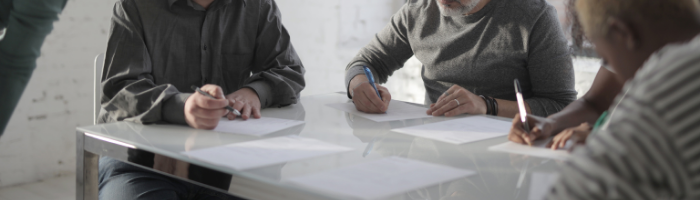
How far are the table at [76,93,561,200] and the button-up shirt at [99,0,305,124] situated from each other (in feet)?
0.33

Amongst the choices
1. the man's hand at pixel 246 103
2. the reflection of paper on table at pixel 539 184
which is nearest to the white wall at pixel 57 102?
the man's hand at pixel 246 103

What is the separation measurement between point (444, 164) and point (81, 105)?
7.43 feet

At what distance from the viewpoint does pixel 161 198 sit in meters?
1.14

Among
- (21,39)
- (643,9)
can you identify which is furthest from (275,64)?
(643,9)

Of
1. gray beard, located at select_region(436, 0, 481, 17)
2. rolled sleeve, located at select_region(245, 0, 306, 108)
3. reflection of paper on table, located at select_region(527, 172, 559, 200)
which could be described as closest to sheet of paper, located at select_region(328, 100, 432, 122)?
rolled sleeve, located at select_region(245, 0, 306, 108)

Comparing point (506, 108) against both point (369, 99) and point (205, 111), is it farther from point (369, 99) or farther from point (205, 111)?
point (205, 111)

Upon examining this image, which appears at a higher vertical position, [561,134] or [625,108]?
[625,108]

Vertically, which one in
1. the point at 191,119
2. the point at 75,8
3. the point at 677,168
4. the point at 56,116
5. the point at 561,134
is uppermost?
the point at 677,168

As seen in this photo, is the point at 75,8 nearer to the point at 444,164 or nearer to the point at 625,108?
the point at 444,164

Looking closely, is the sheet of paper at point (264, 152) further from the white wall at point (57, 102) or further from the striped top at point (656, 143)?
the white wall at point (57, 102)

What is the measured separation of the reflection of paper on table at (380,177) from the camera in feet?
2.37

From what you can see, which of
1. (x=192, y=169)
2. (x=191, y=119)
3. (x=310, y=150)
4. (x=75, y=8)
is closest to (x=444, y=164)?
(x=310, y=150)

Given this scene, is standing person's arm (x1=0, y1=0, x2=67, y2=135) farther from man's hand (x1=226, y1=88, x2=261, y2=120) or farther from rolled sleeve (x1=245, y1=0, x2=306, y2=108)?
rolled sleeve (x1=245, y1=0, x2=306, y2=108)

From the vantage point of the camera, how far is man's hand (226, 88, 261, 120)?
1239 mm
